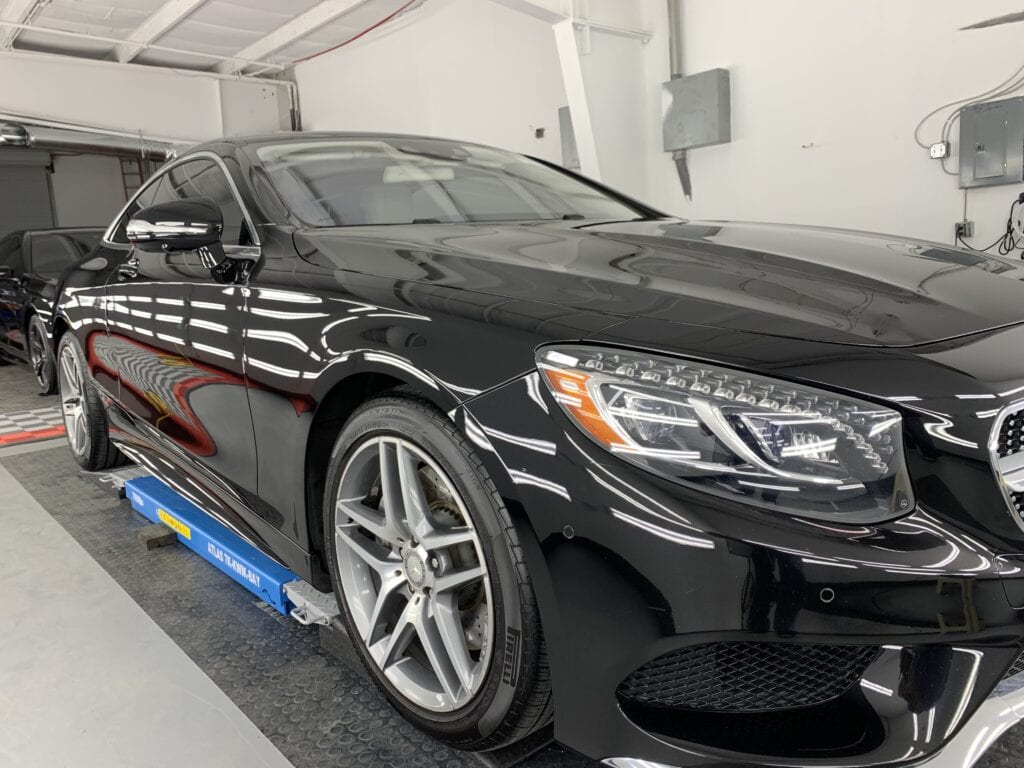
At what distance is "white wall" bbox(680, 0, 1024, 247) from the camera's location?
4723mm

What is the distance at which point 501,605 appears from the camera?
110cm

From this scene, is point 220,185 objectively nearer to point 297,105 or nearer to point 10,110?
point 10,110

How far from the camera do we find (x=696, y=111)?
5.99 m

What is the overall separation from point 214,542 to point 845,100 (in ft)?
16.0

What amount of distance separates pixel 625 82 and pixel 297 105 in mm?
6813

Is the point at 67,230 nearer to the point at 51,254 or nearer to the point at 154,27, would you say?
the point at 51,254

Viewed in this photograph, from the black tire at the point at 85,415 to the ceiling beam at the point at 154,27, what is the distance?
258 inches

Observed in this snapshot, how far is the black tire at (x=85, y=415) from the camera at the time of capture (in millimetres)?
2816

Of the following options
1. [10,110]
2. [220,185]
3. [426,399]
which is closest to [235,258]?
[220,185]

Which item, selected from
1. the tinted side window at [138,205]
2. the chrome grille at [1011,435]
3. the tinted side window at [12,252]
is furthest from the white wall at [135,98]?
the chrome grille at [1011,435]

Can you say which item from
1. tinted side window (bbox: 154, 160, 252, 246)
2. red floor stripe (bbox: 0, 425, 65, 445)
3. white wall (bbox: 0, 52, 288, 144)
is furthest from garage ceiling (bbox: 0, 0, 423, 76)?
tinted side window (bbox: 154, 160, 252, 246)

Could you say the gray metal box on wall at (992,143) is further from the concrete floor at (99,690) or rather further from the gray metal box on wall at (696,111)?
the concrete floor at (99,690)

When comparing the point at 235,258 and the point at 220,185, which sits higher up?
the point at 220,185

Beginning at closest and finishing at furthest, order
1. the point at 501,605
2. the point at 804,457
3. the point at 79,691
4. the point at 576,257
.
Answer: the point at 804,457
the point at 501,605
the point at 576,257
the point at 79,691
